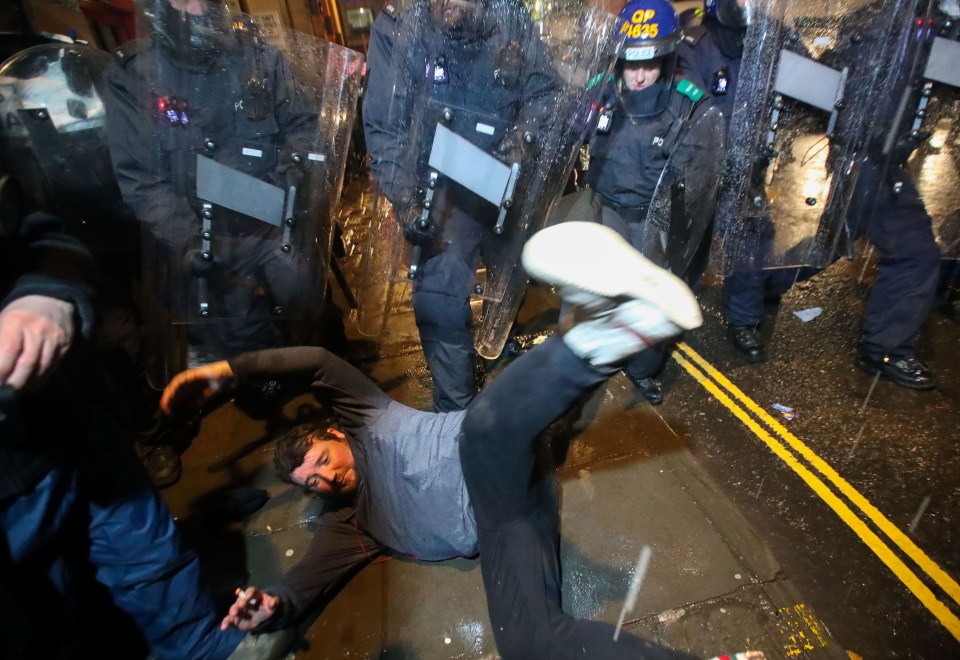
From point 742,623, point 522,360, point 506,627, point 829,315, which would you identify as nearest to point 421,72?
point 522,360

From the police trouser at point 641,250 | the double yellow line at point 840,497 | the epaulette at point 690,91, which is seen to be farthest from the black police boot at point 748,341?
the epaulette at point 690,91

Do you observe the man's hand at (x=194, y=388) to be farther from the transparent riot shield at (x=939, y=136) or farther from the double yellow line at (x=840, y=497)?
the transparent riot shield at (x=939, y=136)

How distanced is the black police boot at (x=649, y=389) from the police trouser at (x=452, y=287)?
1196 millimetres

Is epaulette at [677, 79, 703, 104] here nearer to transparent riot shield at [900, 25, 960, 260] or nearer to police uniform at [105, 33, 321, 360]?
transparent riot shield at [900, 25, 960, 260]

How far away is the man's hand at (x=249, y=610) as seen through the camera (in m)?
1.61

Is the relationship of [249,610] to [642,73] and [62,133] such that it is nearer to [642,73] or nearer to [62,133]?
[62,133]

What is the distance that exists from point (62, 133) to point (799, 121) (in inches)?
167

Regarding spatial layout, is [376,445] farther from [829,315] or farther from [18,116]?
[829,315]

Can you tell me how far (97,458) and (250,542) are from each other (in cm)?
107

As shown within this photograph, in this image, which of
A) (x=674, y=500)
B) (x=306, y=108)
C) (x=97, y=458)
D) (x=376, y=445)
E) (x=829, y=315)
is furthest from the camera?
(x=829, y=315)

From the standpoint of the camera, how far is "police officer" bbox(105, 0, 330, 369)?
2.12 meters

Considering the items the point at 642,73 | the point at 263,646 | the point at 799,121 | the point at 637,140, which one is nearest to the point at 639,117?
the point at 637,140

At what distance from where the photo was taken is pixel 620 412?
9.27 feet

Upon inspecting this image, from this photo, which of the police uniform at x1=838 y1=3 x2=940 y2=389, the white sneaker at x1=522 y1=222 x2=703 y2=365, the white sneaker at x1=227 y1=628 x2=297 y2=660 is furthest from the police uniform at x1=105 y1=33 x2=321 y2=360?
the police uniform at x1=838 y1=3 x2=940 y2=389
